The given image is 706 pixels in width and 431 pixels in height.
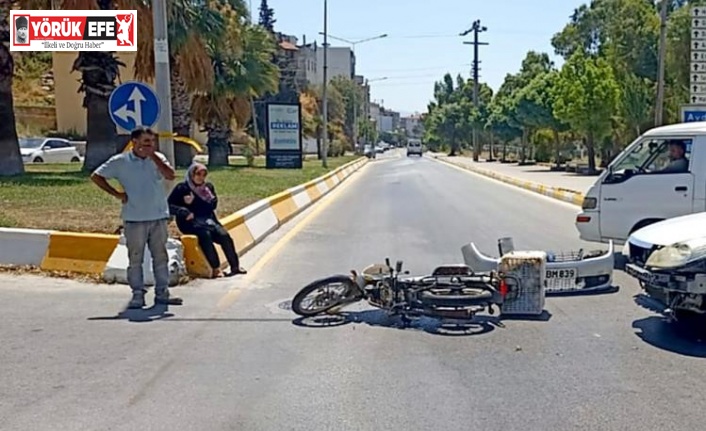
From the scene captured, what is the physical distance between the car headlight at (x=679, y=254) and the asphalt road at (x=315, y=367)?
68 cm

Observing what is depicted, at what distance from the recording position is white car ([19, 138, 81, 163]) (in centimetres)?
3534

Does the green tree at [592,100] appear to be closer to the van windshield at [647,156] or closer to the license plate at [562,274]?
the van windshield at [647,156]

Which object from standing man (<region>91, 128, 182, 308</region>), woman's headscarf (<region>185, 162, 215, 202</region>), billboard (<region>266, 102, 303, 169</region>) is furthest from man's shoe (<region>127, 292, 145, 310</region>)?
billboard (<region>266, 102, 303, 169</region>)

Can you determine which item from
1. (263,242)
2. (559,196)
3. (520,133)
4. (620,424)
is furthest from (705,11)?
(520,133)

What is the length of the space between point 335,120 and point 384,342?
8269 centimetres

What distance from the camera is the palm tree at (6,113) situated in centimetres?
2014

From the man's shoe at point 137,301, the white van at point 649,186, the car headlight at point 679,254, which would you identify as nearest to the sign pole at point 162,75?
the man's shoe at point 137,301

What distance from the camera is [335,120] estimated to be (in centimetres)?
8831

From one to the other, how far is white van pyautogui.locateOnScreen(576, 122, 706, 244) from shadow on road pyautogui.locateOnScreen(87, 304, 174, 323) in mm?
6166

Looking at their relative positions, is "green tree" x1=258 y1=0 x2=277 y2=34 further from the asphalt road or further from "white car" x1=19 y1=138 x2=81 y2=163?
the asphalt road

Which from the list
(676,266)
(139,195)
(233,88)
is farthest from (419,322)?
(233,88)

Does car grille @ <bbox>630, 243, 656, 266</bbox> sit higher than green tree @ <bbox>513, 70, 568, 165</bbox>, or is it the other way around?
green tree @ <bbox>513, 70, 568, 165</bbox>

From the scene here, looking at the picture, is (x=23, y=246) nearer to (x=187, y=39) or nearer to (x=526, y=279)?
(x=526, y=279)

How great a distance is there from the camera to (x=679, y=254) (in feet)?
21.2
